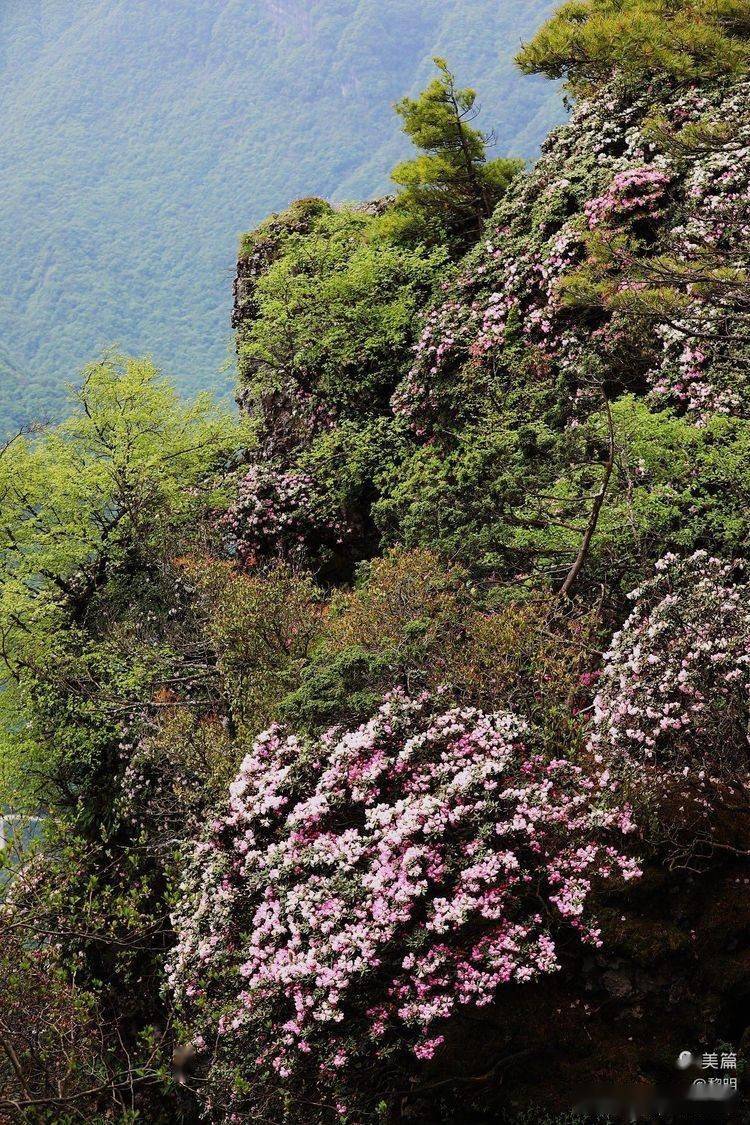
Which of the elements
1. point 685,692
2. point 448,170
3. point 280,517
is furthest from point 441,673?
point 448,170

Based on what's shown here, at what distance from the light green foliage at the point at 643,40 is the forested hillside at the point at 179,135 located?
43293 millimetres

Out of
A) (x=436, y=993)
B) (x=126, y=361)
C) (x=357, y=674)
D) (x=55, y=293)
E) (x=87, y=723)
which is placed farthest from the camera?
(x=55, y=293)

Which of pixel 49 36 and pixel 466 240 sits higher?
pixel 49 36

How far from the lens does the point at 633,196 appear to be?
13.0 metres

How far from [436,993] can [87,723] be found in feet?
36.2

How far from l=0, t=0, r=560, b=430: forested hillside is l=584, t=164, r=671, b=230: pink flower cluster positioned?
145 ft

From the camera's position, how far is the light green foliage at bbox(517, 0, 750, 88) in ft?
38.2

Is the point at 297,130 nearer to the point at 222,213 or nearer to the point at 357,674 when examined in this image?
the point at 222,213

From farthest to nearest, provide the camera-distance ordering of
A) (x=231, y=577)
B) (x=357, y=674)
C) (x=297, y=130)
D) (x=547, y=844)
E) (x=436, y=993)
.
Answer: (x=297, y=130)
(x=231, y=577)
(x=357, y=674)
(x=547, y=844)
(x=436, y=993)

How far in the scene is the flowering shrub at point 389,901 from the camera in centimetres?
609

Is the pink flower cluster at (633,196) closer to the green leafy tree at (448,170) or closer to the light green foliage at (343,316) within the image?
the green leafy tree at (448,170)

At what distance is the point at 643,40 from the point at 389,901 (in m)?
11.6

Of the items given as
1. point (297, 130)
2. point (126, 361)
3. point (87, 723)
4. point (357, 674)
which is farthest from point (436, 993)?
point (297, 130)

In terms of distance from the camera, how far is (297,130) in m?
84.4
